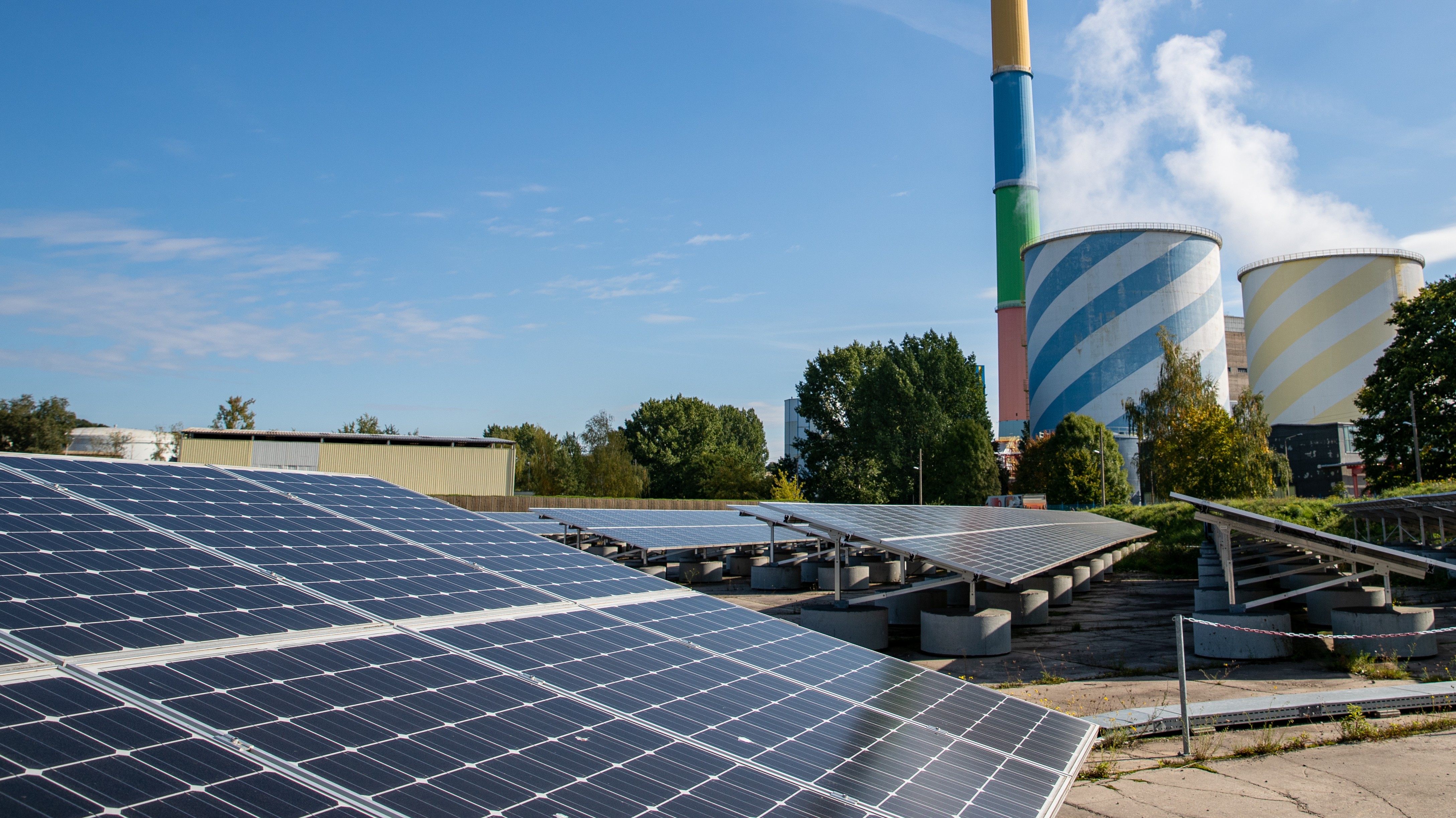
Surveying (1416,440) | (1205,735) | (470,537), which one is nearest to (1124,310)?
(1416,440)

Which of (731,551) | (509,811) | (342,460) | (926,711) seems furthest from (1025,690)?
(342,460)

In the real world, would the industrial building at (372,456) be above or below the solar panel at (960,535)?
above

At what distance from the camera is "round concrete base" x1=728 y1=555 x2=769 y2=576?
38.6 m

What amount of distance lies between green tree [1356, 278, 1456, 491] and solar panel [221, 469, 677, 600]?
5198cm

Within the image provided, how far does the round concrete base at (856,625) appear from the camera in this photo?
19953 millimetres

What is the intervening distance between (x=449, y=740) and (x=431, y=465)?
184 feet

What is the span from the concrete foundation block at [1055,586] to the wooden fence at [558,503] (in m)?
13.5

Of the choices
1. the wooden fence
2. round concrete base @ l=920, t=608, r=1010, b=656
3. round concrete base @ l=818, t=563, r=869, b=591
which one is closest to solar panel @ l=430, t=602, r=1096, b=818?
round concrete base @ l=920, t=608, r=1010, b=656

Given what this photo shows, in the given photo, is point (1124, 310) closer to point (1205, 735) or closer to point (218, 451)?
point (218, 451)

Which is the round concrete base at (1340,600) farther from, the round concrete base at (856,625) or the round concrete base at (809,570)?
the round concrete base at (809,570)

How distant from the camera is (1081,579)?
33.0 meters

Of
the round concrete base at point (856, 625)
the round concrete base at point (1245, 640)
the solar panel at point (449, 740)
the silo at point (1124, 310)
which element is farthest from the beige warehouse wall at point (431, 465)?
the silo at point (1124, 310)

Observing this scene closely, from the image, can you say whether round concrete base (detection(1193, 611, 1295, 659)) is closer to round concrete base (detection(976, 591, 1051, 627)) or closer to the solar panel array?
round concrete base (detection(976, 591, 1051, 627))

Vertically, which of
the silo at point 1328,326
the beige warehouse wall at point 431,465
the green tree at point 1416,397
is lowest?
the beige warehouse wall at point 431,465
